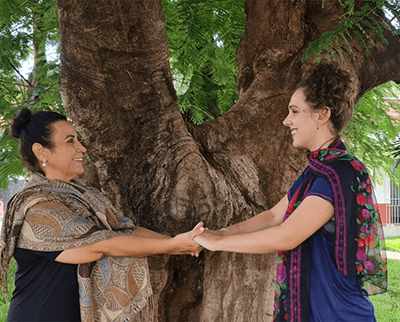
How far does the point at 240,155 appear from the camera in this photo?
417 cm

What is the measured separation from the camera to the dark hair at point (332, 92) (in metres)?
2.80

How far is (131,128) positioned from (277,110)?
4.15 feet

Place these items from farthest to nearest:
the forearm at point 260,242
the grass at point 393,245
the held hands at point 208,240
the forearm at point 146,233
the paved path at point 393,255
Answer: the grass at point 393,245, the paved path at point 393,255, the forearm at point 146,233, the held hands at point 208,240, the forearm at point 260,242

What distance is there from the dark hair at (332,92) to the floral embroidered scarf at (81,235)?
1.30 meters

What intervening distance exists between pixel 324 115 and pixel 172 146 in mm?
1253

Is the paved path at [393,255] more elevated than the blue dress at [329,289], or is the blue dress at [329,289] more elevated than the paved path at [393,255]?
the paved path at [393,255]

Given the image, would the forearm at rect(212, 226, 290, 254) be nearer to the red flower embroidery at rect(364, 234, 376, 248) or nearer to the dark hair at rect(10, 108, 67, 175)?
the red flower embroidery at rect(364, 234, 376, 248)

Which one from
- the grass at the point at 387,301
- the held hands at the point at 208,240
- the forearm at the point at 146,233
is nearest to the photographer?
the held hands at the point at 208,240

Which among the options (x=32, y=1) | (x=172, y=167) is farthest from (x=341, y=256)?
(x=32, y=1)

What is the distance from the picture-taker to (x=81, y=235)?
278 centimetres

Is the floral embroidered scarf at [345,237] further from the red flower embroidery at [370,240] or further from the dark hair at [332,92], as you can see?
the dark hair at [332,92]

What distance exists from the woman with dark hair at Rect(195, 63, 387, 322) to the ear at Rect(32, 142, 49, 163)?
122 cm

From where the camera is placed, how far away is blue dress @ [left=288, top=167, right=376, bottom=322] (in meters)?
2.61

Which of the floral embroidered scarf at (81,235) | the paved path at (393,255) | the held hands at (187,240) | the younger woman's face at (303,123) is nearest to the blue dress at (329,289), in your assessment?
the younger woman's face at (303,123)
